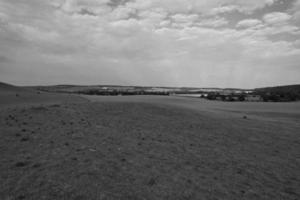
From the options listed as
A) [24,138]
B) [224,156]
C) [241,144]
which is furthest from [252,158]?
[24,138]

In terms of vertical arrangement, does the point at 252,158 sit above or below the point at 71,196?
below

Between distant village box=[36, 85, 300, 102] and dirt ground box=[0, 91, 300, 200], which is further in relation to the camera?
distant village box=[36, 85, 300, 102]

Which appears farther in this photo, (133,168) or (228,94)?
(228,94)

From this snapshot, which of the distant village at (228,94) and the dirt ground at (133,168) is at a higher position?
the distant village at (228,94)

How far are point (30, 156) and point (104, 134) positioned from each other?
14.3 feet

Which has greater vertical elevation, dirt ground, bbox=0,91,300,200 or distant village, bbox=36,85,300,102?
distant village, bbox=36,85,300,102

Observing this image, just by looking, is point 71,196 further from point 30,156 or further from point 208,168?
point 208,168

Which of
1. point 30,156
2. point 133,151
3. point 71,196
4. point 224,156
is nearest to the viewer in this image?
point 71,196

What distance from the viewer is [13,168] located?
18.6 feet

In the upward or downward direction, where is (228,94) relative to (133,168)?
upward

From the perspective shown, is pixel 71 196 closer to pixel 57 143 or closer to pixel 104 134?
pixel 57 143

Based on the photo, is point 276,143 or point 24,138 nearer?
point 24,138

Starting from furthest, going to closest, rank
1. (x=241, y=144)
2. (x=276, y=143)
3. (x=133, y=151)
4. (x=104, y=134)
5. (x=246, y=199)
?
(x=276, y=143), (x=241, y=144), (x=104, y=134), (x=133, y=151), (x=246, y=199)

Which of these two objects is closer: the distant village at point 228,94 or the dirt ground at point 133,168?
the dirt ground at point 133,168
